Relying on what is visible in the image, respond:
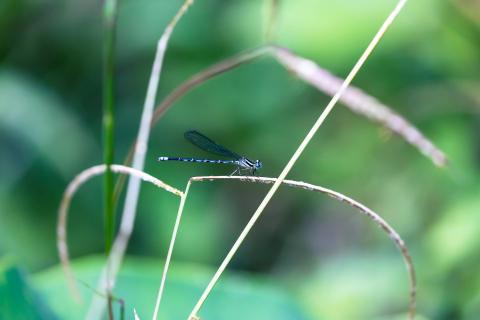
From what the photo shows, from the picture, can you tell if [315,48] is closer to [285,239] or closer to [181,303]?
[285,239]

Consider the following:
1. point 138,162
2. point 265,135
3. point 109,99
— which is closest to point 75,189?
point 138,162

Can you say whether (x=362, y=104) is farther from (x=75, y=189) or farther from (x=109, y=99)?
(x=75, y=189)

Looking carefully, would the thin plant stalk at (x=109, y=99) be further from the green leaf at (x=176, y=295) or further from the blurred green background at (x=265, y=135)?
the blurred green background at (x=265, y=135)

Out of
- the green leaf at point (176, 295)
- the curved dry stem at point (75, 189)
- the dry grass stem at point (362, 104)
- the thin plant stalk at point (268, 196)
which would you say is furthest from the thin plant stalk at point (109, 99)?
the green leaf at point (176, 295)

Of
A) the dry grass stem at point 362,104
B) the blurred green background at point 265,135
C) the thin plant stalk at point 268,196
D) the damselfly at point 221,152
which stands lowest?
the thin plant stalk at point 268,196

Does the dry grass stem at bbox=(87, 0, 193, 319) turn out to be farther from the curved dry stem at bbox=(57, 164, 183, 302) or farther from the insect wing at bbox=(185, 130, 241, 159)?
the insect wing at bbox=(185, 130, 241, 159)

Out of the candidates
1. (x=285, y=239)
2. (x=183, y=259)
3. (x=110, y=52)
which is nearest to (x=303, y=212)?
(x=285, y=239)
